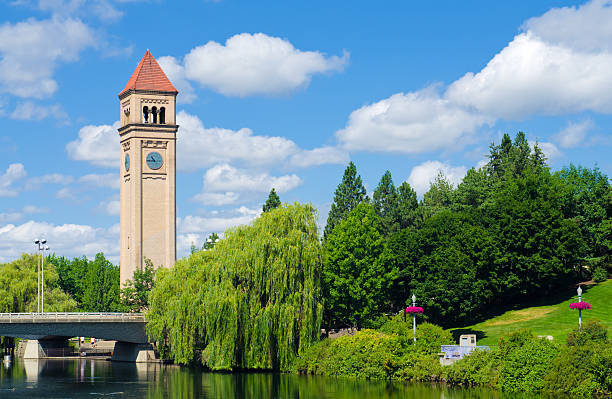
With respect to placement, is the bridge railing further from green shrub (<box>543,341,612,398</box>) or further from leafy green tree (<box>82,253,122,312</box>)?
green shrub (<box>543,341,612,398</box>)

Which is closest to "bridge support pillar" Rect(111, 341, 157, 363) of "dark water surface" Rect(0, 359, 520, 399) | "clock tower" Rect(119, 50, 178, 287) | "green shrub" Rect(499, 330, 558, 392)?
"dark water surface" Rect(0, 359, 520, 399)

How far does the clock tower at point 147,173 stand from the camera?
352ft

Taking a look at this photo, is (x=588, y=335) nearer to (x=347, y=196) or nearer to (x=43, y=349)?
(x=347, y=196)

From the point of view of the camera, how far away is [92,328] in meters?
82.1

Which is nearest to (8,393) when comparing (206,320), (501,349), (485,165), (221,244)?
(206,320)

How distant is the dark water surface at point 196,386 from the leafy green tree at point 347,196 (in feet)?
114

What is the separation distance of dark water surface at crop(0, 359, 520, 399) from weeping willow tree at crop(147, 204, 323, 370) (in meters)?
2.08

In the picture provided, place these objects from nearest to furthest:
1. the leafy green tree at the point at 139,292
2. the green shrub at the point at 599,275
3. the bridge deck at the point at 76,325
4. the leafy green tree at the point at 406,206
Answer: the bridge deck at the point at 76,325 < the green shrub at the point at 599,275 < the leafy green tree at the point at 139,292 < the leafy green tree at the point at 406,206

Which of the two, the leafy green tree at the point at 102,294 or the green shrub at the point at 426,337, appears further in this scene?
the leafy green tree at the point at 102,294

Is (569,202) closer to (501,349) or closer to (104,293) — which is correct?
(501,349)

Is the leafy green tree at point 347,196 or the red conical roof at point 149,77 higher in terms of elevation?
the red conical roof at point 149,77

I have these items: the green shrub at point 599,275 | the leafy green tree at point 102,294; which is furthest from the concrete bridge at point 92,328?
the green shrub at point 599,275

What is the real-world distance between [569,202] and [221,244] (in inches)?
1706

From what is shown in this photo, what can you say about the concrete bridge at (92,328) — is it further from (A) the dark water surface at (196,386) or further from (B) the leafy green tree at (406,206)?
(B) the leafy green tree at (406,206)
